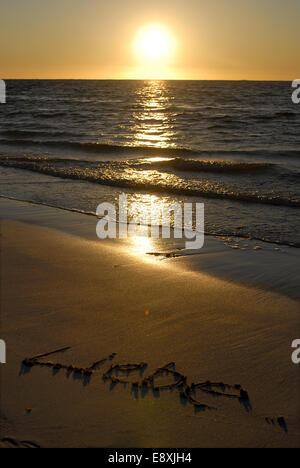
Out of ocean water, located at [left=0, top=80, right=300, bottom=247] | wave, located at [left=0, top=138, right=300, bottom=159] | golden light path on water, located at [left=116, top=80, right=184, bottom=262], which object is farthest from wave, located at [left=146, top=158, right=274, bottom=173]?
wave, located at [left=0, top=138, right=300, bottom=159]

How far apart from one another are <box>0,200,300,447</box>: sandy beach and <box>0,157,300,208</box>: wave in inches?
139

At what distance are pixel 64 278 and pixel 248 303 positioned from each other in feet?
5.46

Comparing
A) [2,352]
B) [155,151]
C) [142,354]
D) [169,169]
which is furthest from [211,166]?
[2,352]

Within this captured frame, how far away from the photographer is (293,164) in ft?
37.5

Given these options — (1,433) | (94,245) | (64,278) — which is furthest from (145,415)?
(94,245)

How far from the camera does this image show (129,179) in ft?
30.4

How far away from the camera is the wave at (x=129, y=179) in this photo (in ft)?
25.7

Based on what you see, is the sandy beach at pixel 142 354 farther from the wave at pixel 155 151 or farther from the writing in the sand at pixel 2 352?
the wave at pixel 155 151
